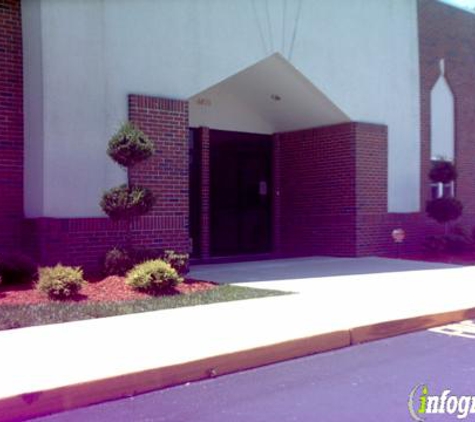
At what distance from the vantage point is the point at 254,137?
16.2 meters

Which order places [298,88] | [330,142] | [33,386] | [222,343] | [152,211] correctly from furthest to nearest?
[330,142]
[298,88]
[152,211]
[222,343]
[33,386]

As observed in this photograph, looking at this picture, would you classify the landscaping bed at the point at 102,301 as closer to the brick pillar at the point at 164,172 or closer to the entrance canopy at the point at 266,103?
the brick pillar at the point at 164,172

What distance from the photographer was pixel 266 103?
15.4 metres

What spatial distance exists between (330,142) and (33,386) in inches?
460

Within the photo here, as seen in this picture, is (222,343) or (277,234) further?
(277,234)

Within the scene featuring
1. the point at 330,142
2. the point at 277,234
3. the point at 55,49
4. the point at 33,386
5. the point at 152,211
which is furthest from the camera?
the point at 277,234

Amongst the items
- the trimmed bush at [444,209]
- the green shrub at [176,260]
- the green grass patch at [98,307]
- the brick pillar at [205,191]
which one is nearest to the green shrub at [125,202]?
the green shrub at [176,260]

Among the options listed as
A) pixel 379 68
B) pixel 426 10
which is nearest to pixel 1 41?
pixel 379 68

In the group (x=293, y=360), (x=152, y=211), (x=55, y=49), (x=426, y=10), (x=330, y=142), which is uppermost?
(x=426, y=10)

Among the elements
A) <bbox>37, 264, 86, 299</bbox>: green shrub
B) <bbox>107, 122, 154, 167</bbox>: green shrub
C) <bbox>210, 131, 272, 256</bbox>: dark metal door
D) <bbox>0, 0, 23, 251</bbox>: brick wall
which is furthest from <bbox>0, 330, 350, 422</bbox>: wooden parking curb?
<bbox>210, 131, 272, 256</bbox>: dark metal door

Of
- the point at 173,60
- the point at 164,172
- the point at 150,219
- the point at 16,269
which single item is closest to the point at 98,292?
the point at 16,269

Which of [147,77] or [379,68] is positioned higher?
[379,68]

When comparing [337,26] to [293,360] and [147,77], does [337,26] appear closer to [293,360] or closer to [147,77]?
[147,77]

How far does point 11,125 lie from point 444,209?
1038cm
